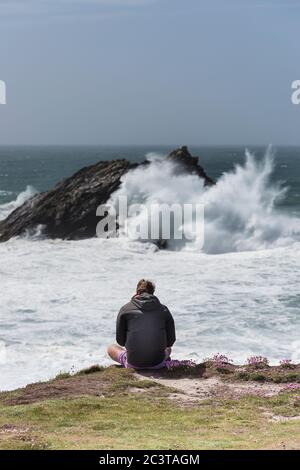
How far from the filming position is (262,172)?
4162cm

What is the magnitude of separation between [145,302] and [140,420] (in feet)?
9.59

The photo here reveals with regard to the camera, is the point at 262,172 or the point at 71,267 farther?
the point at 262,172

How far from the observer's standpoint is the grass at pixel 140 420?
27.2 feet

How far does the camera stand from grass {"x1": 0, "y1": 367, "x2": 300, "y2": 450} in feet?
27.2

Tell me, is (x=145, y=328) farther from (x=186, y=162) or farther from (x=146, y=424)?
(x=186, y=162)

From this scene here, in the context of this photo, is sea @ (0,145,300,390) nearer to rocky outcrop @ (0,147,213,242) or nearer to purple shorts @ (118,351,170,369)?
rocky outcrop @ (0,147,213,242)

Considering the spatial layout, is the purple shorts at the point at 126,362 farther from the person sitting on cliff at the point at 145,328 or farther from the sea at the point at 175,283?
the sea at the point at 175,283

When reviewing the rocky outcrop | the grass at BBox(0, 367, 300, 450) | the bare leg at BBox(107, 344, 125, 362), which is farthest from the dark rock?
the grass at BBox(0, 367, 300, 450)

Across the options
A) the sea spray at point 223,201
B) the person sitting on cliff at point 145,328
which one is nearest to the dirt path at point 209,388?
the person sitting on cliff at point 145,328

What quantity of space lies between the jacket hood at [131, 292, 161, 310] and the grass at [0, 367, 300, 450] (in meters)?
1.23

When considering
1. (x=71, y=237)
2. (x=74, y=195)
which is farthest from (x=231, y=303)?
(x=74, y=195)

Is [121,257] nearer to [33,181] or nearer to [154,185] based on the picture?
[154,185]

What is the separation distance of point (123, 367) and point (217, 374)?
172 centimetres

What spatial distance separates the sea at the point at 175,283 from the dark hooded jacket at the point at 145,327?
8.37 ft
